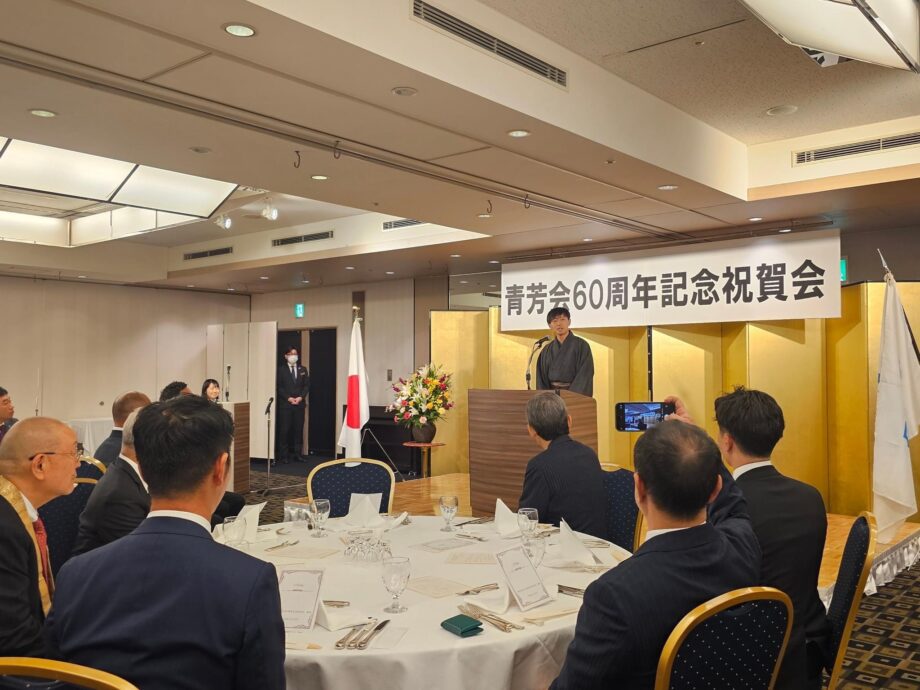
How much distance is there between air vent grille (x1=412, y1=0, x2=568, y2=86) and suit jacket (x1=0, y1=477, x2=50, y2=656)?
9.44 feet

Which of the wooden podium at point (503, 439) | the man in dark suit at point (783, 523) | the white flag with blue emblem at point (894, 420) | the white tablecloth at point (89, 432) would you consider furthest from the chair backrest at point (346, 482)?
the white tablecloth at point (89, 432)

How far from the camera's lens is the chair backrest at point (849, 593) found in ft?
7.78

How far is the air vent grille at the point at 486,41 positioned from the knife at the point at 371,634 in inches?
112

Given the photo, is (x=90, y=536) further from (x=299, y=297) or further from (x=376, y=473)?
(x=299, y=297)

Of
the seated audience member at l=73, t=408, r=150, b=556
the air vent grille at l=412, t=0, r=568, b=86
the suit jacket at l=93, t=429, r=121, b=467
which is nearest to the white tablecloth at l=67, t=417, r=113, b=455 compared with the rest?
the suit jacket at l=93, t=429, r=121, b=467

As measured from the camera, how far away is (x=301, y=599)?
2.11m

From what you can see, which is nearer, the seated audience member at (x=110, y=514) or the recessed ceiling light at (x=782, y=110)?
the seated audience member at (x=110, y=514)

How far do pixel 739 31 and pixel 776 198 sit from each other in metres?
2.31

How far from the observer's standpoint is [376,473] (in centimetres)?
444

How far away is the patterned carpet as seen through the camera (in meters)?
3.57

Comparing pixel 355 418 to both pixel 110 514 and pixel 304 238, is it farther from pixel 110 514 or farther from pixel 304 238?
pixel 110 514

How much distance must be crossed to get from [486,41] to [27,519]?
316 centimetres

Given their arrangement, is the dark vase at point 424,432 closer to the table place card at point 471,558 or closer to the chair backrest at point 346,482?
the chair backrest at point 346,482

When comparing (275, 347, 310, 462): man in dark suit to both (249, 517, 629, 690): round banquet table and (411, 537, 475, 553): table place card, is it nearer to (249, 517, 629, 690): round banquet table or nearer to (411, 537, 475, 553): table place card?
(411, 537, 475, 553): table place card
